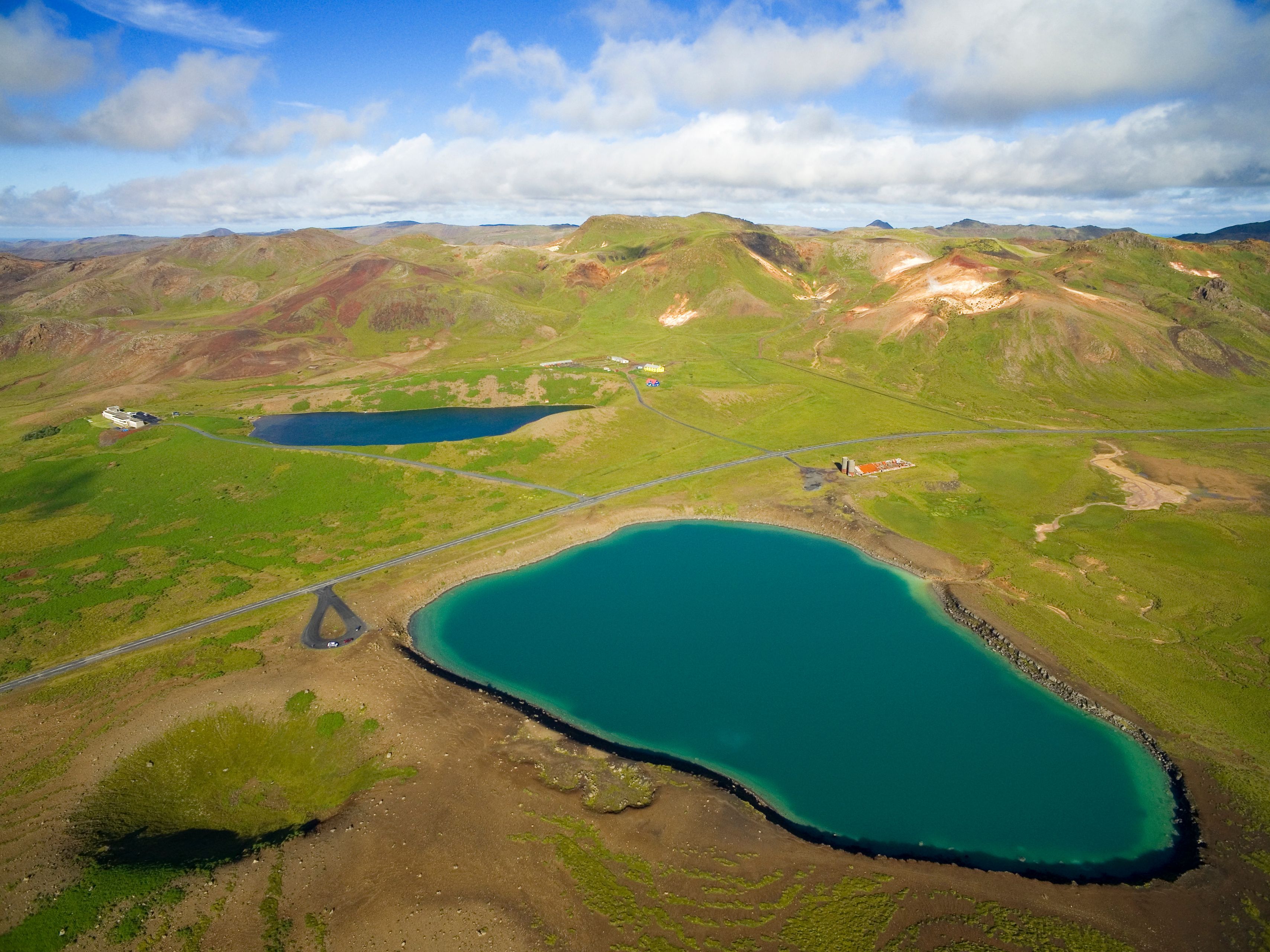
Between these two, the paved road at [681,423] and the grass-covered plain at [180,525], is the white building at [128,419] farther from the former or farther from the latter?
the paved road at [681,423]

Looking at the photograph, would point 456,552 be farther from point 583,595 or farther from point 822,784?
point 822,784

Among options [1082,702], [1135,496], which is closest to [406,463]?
[1082,702]

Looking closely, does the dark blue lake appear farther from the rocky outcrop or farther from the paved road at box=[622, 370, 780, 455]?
the rocky outcrop

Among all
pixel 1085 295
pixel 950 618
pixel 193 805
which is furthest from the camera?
pixel 1085 295

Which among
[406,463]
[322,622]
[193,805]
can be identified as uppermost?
[406,463]

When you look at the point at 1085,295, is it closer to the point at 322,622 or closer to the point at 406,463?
the point at 406,463

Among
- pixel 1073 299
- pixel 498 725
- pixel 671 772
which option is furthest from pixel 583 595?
pixel 1073 299

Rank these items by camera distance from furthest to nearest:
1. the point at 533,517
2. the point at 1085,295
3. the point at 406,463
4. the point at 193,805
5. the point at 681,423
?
the point at 1085,295
the point at 681,423
the point at 406,463
the point at 533,517
the point at 193,805
